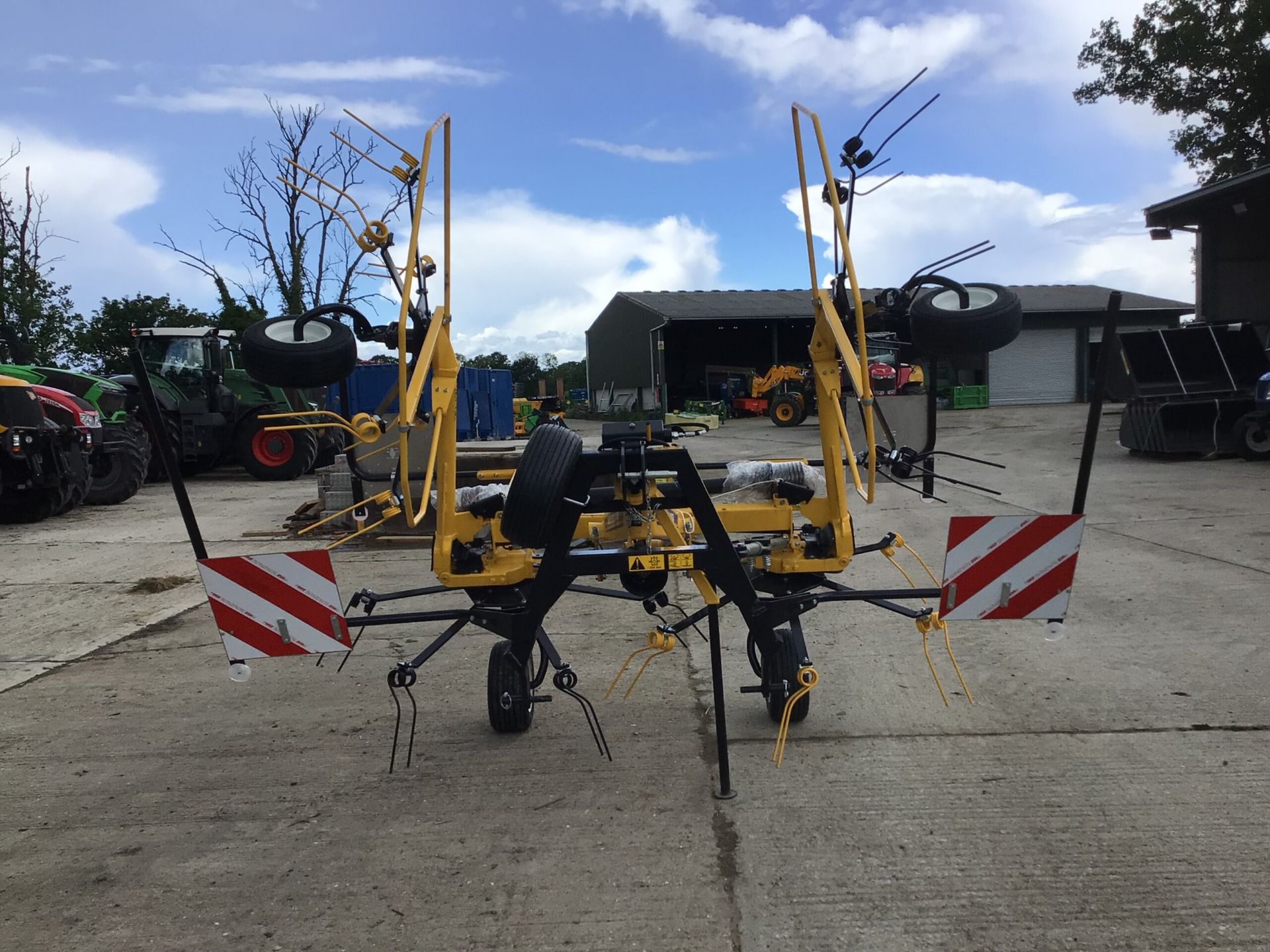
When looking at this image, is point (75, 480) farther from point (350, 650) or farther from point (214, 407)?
point (350, 650)

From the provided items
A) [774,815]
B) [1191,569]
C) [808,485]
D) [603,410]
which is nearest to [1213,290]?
[1191,569]

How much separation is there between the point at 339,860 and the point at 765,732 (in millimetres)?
1695

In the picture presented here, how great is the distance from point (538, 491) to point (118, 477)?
1157 cm

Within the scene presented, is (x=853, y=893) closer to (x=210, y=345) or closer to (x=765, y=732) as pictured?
(x=765, y=732)

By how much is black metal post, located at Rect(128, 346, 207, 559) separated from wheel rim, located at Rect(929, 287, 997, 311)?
8.45ft

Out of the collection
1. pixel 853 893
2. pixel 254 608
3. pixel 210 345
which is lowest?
pixel 853 893

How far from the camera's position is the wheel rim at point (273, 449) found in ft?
51.2

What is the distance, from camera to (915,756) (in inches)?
140

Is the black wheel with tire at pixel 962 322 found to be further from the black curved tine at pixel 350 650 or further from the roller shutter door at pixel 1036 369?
the roller shutter door at pixel 1036 369

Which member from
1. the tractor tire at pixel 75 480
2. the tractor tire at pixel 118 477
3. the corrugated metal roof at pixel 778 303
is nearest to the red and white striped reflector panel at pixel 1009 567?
the tractor tire at pixel 75 480

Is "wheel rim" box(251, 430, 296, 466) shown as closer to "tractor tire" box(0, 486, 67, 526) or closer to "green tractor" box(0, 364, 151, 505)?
"green tractor" box(0, 364, 151, 505)

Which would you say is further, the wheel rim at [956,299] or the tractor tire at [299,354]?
the wheel rim at [956,299]

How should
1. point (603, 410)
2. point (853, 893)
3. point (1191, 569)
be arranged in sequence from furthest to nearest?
point (603, 410)
point (1191, 569)
point (853, 893)

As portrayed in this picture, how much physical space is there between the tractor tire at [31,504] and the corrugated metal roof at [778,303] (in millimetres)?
25384
